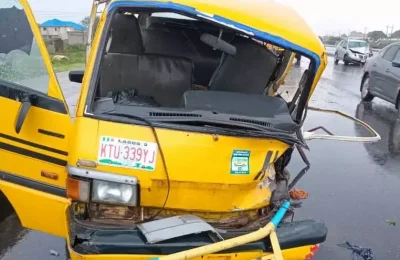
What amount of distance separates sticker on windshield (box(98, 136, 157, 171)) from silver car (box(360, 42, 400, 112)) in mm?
9365

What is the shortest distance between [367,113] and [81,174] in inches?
380

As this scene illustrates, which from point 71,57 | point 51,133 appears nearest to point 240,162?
point 51,133

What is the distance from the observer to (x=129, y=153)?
2.65 m

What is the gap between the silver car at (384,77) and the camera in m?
10.9

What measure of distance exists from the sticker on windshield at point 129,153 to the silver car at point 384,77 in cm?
937

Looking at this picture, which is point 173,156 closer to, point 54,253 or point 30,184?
point 30,184

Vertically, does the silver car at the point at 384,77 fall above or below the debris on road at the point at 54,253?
above

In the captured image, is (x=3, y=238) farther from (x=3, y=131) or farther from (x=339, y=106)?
(x=339, y=106)

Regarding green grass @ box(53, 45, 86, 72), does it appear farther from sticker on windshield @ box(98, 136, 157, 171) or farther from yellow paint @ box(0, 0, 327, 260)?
sticker on windshield @ box(98, 136, 157, 171)

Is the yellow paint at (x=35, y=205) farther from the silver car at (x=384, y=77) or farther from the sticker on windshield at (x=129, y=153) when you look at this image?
the silver car at (x=384, y=77)

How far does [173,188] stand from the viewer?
271 centimetres

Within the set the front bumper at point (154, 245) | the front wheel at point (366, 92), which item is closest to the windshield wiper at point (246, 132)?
the front bumper at point (154, 245)

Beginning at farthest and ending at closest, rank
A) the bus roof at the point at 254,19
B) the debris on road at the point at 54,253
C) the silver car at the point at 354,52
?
the silver car at the point at 354,52 < the debris on road at the point at 54,253 < the bus roof at the point at 254,19

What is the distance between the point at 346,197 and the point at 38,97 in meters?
3.87
